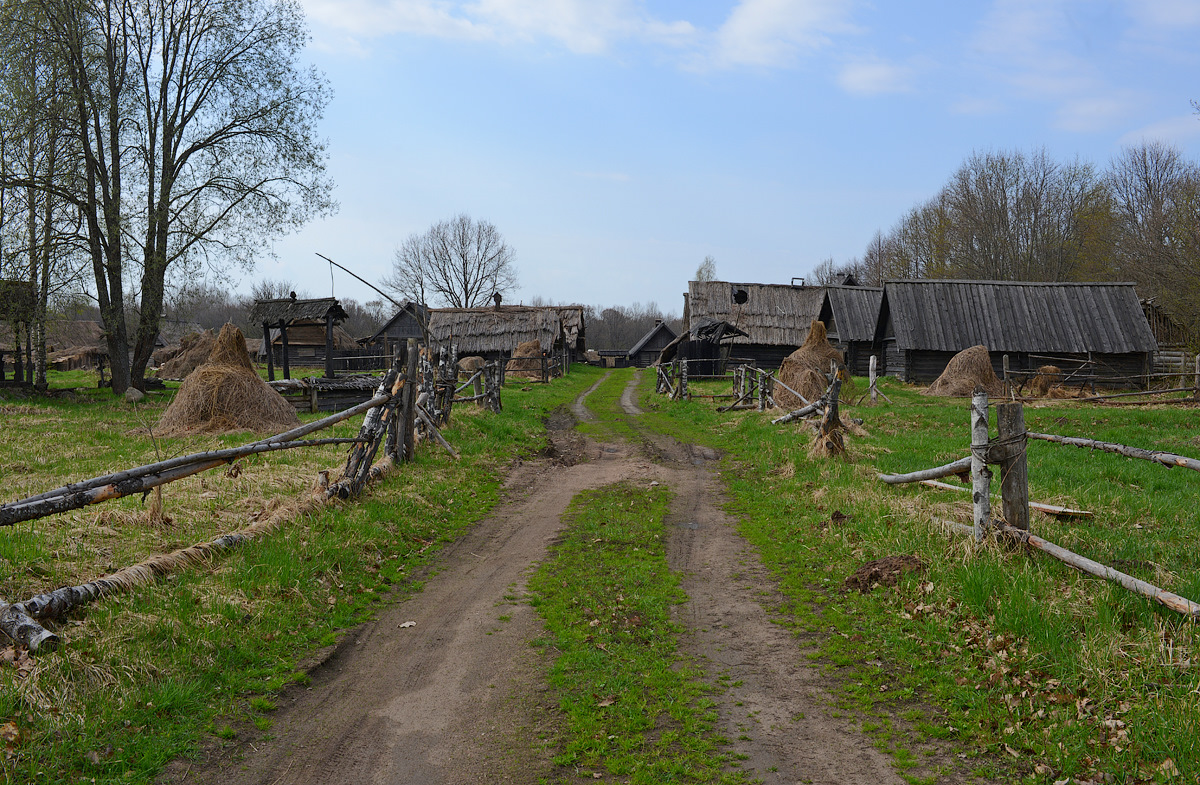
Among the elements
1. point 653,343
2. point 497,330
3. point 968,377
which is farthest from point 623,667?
point 653,343

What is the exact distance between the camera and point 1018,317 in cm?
2981

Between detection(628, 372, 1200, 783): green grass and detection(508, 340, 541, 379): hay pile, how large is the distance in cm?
2675

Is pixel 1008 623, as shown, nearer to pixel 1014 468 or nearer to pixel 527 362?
pixel 1014 468

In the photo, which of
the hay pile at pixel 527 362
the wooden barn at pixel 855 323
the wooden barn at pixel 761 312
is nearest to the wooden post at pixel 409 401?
the hay pile at pixel 527 362

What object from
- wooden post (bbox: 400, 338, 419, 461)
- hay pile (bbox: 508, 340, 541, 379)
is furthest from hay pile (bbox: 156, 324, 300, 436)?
hay pile (bbox: 508, 340, 541, 379)

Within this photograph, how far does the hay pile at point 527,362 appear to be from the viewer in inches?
1416

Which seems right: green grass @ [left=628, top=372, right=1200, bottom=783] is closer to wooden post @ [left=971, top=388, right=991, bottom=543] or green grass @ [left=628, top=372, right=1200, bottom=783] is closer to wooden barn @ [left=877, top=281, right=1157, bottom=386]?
wooden post @ [left=971, top=388, right=991, bottom=543]

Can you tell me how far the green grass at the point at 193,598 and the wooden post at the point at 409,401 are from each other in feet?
0.93

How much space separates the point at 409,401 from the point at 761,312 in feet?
111

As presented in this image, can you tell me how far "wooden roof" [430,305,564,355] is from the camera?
3975cm

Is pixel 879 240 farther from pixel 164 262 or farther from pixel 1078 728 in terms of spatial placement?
pixel 1078 728

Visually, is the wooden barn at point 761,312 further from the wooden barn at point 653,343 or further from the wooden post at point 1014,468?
the wooden post at point 1014,468

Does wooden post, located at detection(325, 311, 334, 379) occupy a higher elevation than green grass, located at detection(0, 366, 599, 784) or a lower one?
higher

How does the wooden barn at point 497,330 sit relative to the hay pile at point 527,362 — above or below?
above
